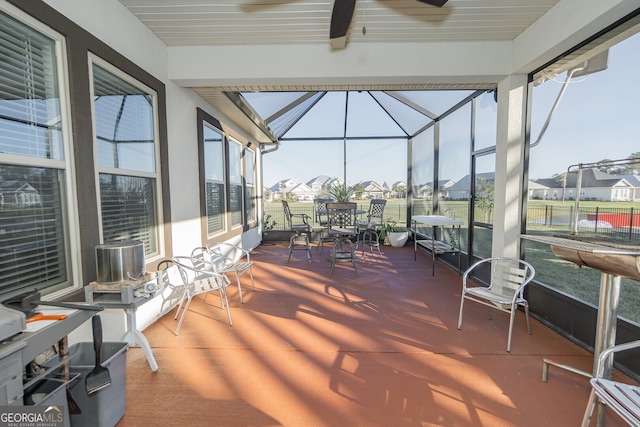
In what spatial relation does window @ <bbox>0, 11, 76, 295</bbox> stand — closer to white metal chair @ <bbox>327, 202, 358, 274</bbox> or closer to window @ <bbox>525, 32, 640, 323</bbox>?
white metal chair @ <bbox>327, 202, 358, 274</bbox>

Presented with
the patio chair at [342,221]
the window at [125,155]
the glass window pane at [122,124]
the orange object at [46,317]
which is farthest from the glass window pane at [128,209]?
the patio chair at [342,221]

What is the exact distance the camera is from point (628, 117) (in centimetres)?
200

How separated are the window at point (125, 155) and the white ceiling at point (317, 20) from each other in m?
0.66

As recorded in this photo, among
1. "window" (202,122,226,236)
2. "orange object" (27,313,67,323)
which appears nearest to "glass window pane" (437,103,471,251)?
"window" (202,122,226,236)

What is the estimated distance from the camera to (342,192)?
22.5ft

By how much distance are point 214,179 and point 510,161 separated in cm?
389

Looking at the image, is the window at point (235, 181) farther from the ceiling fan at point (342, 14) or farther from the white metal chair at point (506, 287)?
the white metal chair at point (506, 287)

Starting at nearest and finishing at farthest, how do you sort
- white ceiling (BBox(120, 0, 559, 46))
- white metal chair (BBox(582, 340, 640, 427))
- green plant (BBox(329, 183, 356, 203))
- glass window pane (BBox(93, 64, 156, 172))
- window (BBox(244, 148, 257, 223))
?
white metal chair (BBox(582, 340, 640, 427)) < glass window pane (BBox(93, 64, 156, 172)) < white ceiling (BBox(120, 0, 559, 46)) < window (BBox(244, 148, 257, 223)) < green plant (BBox(329, 183, 356, 203))

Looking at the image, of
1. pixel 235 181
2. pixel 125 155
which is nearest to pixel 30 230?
pixel 125 155

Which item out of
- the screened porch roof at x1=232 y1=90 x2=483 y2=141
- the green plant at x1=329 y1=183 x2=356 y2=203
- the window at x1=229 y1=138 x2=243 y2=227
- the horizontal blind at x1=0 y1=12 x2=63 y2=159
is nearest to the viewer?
the horizontal blind at x1=0 y1=12 x2=63 y2=159

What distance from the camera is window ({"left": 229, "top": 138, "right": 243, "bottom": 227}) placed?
16.5 ft

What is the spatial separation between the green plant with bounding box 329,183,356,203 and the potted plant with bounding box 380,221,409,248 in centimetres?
117

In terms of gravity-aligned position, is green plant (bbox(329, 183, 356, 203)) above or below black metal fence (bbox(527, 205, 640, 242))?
above

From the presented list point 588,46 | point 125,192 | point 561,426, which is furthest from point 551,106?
point 125,192
